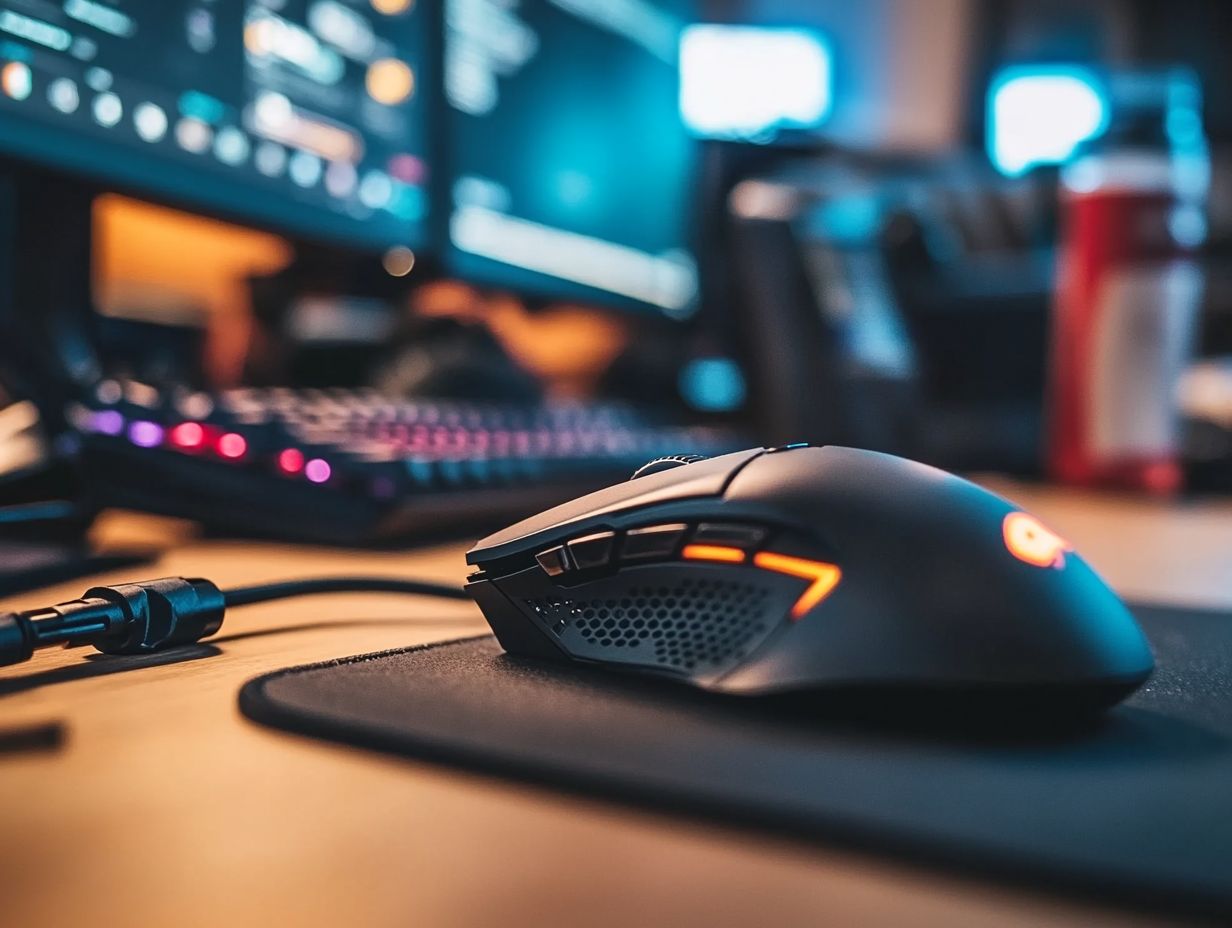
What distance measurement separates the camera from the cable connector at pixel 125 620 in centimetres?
26

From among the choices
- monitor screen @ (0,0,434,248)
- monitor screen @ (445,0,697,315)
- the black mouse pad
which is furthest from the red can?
the black mouse pad

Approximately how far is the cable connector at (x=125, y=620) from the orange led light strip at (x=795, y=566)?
15 centimetres

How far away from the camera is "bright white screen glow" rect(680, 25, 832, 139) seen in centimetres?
252

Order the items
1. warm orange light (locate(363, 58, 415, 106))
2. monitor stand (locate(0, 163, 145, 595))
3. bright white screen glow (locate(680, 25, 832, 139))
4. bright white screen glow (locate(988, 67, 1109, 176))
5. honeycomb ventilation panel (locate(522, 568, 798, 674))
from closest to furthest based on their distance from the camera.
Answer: honeycomb ventilation panel (locate(522, 568, 798, 674)) < monitor stand (locate(0, 163, 145, 595)) < warm orange light (locate(363, 58, 415, 106)) < bright white screen glow (locate(680, 25, 832, 139)) < bright white screen glow (locate(988, 67, 1109, 176))

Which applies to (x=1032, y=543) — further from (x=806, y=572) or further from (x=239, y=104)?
(x=239, y=104)

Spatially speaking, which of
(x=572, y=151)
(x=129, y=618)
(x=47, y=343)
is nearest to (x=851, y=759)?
(x=129, y=618)

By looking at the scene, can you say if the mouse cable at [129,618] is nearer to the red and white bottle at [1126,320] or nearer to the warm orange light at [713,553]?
the warm orange light at [713,553]

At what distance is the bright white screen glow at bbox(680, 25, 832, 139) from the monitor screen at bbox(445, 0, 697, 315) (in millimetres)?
1299

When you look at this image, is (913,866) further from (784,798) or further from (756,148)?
(756,148)

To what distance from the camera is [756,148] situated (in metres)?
1.41

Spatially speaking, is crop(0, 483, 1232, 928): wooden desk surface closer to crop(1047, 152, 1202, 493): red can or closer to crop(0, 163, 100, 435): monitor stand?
crop(0, 163, 100, 435): monitor stand

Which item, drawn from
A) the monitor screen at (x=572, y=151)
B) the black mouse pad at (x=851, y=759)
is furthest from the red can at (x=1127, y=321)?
the black mouse pad at (x=851, y=759)

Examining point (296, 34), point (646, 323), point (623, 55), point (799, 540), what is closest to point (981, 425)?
point (646, 323)

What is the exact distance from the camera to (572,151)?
3.31 feet
